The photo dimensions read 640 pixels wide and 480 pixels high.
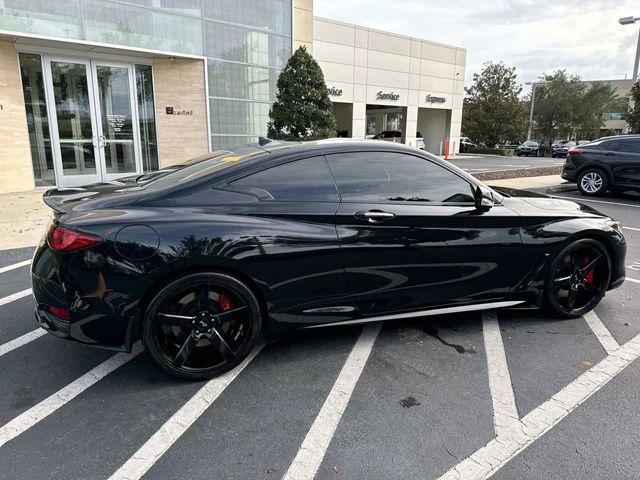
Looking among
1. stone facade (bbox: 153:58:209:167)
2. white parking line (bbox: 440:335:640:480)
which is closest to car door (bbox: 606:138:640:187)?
white parking line (bbox: 440:335:640:480)

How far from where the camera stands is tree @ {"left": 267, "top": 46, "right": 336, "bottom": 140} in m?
11.5

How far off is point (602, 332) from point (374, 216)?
7.41 feet

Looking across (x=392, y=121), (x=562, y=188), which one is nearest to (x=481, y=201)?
(x=562, y=188)

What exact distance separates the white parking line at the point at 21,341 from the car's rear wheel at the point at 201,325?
4.35ft

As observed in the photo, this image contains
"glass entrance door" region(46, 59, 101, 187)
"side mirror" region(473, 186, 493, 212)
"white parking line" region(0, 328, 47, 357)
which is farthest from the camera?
"glass entrance door" region(46, 59, 101, 187)

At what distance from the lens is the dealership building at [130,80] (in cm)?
1000

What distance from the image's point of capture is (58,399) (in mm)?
2729

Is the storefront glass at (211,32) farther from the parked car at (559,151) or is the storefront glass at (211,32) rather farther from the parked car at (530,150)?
the parked car at (559,151)

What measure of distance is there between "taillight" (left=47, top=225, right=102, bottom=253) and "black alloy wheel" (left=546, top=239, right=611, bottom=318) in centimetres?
345

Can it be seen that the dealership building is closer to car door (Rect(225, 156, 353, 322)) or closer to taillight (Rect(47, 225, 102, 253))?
taillight (Rect(47, 225, 102, 253))

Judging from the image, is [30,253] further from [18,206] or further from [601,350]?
[601,350]

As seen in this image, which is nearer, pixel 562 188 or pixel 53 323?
pixel 53 323

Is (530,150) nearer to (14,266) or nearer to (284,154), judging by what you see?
(284,154)

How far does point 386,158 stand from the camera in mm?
3363
